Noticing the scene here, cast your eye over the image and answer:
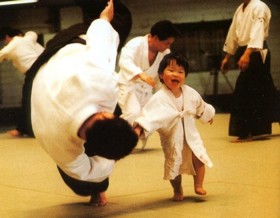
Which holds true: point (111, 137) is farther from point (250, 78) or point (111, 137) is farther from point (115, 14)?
point (250, 78)

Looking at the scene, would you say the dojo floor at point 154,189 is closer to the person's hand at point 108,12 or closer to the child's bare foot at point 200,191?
the child's bare foot at point 200,191

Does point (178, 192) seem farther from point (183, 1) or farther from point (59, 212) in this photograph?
point (183, 1)

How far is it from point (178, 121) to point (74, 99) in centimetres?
95

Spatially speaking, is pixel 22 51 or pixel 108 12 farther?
pixel 22 51

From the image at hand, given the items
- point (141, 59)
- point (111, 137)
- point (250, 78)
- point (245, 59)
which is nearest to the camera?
point (111, 137)

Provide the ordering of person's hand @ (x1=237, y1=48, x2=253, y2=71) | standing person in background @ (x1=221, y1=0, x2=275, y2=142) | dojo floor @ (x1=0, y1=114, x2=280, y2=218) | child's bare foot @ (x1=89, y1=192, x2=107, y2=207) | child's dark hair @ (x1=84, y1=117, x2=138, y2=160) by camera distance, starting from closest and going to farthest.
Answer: child's dark hair @ (x1=84, y1=117, x2=138, y2=160)
dojo floor @ (x1=0, y1=114, x2=280, y2=218)
child's bare foot @ (x1=89, y1=192, x2=107, y2=207)
person's hand @ (x1=237, y1=48, x2=253, y2=71)
standing person in background @ (x1=221, y1=0, x2=275, y2=142)

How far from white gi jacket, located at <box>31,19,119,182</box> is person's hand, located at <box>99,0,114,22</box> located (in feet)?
1.11

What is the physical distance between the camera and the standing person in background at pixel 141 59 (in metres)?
4.84

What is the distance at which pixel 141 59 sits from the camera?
4.95 meters

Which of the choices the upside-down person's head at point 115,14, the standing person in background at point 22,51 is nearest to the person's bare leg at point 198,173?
the upside-down person's head at point 115,14

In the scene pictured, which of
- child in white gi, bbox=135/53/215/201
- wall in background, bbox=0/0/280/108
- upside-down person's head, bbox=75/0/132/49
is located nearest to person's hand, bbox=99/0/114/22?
upside-down person's head, bbox=75/0/132/49

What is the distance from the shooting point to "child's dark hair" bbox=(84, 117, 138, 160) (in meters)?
2.29

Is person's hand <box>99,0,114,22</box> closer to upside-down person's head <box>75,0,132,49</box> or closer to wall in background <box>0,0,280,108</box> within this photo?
upside-down person's head <box>75,0,132,49</box>

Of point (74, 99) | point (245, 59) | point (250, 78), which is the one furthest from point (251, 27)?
point (74, 99)
